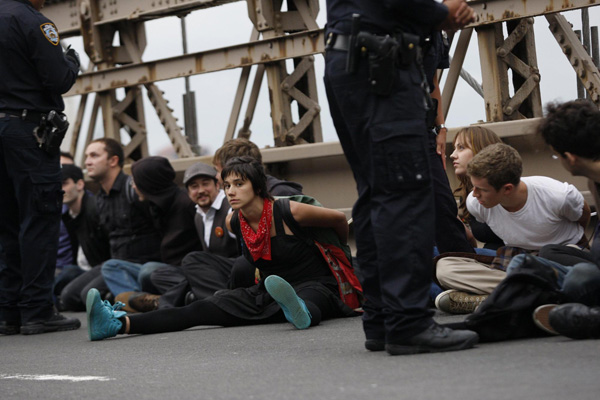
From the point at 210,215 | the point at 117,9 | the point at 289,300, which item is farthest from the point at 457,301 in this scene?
the point at 117,9

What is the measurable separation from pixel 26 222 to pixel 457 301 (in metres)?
2.73

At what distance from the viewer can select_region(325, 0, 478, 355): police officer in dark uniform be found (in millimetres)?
3779

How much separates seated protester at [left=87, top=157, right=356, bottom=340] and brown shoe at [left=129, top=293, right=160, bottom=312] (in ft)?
5.50

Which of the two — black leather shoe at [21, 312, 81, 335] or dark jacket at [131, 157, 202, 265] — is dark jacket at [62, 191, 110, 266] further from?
black leather shoe at [21, 312, 81, 335]

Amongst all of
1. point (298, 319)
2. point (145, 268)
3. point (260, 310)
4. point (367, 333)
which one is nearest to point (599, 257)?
point (367, 333)

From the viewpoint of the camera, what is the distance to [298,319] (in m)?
5.44

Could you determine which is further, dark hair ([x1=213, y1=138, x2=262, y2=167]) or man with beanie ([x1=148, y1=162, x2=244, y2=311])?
man with beanie ([x1=148, y1=162, x2=244, y2=311])

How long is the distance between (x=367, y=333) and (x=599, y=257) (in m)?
0.96

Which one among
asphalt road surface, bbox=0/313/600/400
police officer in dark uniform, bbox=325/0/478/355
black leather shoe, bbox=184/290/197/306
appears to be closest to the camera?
asphalt road surface, bbox=0/313/600/400

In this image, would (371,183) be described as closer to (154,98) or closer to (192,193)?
(192,193)

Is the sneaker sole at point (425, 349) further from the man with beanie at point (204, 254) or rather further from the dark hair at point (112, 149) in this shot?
the dark hair at point (112, 149)

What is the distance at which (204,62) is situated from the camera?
937 centimetres

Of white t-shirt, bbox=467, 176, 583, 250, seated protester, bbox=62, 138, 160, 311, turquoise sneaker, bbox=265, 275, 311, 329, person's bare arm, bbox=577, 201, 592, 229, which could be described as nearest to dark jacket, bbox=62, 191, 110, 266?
seated protester, bbox=62, 138, 160, 311

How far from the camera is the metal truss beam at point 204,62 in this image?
8500 mm
